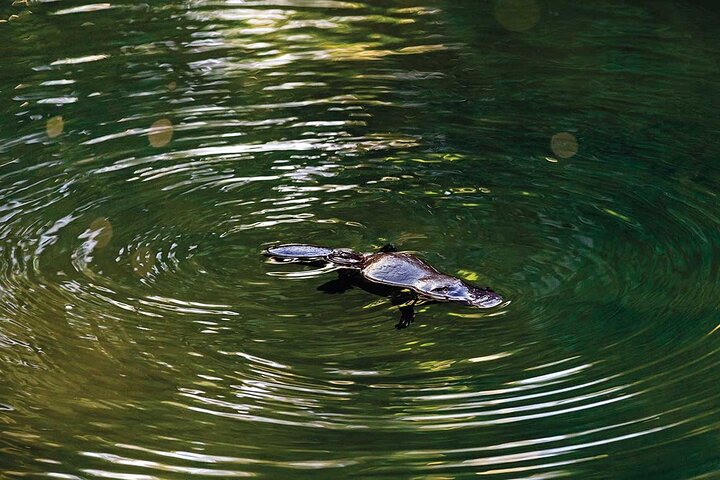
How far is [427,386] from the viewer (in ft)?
11.5

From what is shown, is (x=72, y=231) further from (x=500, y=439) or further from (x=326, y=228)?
(x=500, y=439)

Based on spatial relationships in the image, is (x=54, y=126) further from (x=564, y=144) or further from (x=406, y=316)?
(x=406, y=316)

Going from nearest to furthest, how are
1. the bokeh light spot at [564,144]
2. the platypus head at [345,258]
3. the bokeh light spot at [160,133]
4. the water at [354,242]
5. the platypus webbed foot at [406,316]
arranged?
the water at [354,242]
the platypus webbed foot at [406,316]
the platypus head at [345,258]
the bokeh light spot at [564,144]
the bokeh light spot at [160,133]

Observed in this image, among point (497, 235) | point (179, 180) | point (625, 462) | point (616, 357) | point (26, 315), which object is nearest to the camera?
point (625, 462)

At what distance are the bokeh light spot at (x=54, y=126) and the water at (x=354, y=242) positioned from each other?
4 cm

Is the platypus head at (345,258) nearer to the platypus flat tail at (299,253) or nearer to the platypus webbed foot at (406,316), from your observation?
the platypus flat tail at (299,253)

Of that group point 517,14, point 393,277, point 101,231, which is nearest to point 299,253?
point 393,277

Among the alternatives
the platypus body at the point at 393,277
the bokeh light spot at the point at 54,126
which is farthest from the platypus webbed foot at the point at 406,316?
the bokeh light spot at the point at 54,126

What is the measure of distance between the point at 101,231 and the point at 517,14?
459cm

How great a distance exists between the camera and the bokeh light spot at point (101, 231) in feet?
15.1

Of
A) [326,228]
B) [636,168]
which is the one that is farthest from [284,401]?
[636,168]

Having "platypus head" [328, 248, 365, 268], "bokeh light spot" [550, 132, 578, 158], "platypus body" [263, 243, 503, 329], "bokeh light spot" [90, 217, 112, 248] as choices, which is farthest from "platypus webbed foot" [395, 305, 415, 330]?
"bokeh light spot" [550, 132, 578, 158]

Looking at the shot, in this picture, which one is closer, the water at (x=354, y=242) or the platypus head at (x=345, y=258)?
the water at (x=354, y=242)

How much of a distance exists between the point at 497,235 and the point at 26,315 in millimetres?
1937
